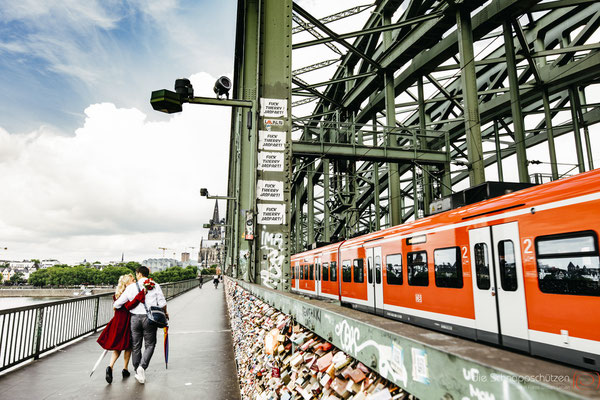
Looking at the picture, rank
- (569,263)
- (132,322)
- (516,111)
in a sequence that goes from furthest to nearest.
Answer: (516,111), (132,322), (569,263)

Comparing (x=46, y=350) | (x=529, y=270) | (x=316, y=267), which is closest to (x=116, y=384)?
(x=46, y=350)

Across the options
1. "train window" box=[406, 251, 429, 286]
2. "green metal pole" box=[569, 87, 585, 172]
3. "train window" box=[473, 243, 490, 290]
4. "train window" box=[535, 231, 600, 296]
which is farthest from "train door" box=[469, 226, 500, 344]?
"green metal pole" box=[569, 87, 585, 172]

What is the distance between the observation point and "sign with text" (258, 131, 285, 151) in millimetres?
7520

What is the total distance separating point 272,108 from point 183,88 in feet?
5.60

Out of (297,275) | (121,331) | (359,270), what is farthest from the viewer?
(297,275)

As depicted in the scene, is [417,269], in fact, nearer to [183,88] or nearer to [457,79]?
[183,88]

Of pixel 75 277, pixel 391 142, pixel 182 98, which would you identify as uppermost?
Result: pixel 391 142

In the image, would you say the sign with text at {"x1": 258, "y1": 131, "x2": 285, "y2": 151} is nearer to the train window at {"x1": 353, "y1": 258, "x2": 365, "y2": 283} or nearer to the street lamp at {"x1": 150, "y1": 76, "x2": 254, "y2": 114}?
the street lamp at {"x1": 150, "y1": 76, "x2": 254, "y2": 114}

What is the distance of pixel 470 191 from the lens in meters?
8.68

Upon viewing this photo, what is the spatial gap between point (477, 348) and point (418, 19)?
19.3 meters

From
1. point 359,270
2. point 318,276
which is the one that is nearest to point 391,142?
point 318,276

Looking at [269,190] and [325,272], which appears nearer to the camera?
[269,190]

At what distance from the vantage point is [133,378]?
22.1ft

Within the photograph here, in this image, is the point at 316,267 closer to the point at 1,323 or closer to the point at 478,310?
the point at 478,310
